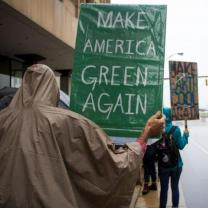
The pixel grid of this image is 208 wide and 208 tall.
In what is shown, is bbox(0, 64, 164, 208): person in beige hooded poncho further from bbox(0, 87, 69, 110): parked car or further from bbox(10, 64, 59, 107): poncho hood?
bbox(0, 87, 69, 110): parked car

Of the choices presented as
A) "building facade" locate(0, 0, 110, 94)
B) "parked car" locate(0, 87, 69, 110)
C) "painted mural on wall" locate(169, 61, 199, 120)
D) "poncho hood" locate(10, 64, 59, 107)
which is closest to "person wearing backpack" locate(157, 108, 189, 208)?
"painted mural on wall" locate(169, 61, 199, 120)

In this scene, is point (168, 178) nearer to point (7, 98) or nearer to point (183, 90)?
point (183, 90)

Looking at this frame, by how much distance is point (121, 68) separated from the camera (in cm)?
362

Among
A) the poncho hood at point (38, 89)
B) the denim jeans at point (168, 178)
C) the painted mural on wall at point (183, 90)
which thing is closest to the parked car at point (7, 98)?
the denim jeans at point (168, 178)

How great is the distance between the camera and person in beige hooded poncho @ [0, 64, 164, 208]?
237 centimetres

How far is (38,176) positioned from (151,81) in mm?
1492

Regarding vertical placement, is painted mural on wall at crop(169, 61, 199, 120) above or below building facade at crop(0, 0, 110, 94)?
below

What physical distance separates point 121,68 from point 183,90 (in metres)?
5.07

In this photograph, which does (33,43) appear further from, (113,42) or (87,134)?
(87,134)

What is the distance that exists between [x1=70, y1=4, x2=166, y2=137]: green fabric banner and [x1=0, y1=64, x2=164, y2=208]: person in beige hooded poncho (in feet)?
2.56

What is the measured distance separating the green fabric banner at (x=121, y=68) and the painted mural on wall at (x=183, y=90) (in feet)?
15.7

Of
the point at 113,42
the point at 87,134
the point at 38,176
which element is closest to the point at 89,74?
the point at 113,42

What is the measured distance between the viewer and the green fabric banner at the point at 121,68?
11.6 ft

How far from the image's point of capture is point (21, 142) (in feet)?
8.00
